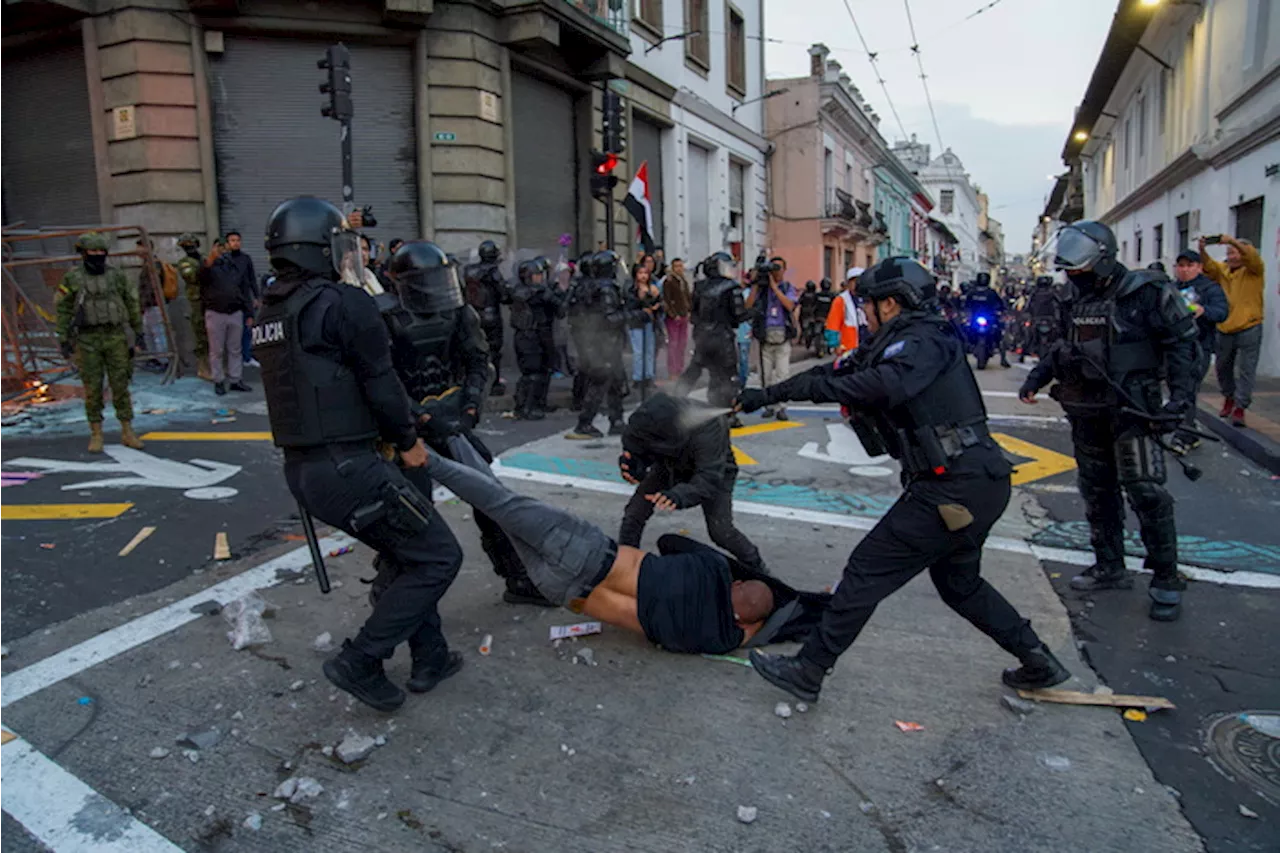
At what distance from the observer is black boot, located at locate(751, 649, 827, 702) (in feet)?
10.3

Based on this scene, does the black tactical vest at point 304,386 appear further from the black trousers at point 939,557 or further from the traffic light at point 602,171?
the traffic light at point 602,171

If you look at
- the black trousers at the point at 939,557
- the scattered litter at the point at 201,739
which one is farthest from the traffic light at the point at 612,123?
the scattered litter at the point at 201,739

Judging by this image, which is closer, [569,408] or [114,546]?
[114,546]

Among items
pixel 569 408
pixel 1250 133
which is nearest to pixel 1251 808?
pixel 569 408

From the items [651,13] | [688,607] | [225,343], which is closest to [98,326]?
[225,343]

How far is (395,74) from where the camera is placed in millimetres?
12422

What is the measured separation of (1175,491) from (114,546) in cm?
714

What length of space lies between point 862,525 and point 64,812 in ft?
14.5

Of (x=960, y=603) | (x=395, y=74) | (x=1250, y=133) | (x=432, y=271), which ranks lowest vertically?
(x=960, y=603)

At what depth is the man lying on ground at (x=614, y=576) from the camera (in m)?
3.48

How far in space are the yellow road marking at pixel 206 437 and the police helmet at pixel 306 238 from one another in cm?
515

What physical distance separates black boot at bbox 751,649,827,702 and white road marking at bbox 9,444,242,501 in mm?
4355

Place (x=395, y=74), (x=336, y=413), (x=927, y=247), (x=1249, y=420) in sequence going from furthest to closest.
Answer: (x=927, y=247) < (x=395, y=74) < (x=1249, y=420) < (x=336, y=413)

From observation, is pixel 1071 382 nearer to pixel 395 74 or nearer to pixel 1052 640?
pixel 1052 640
